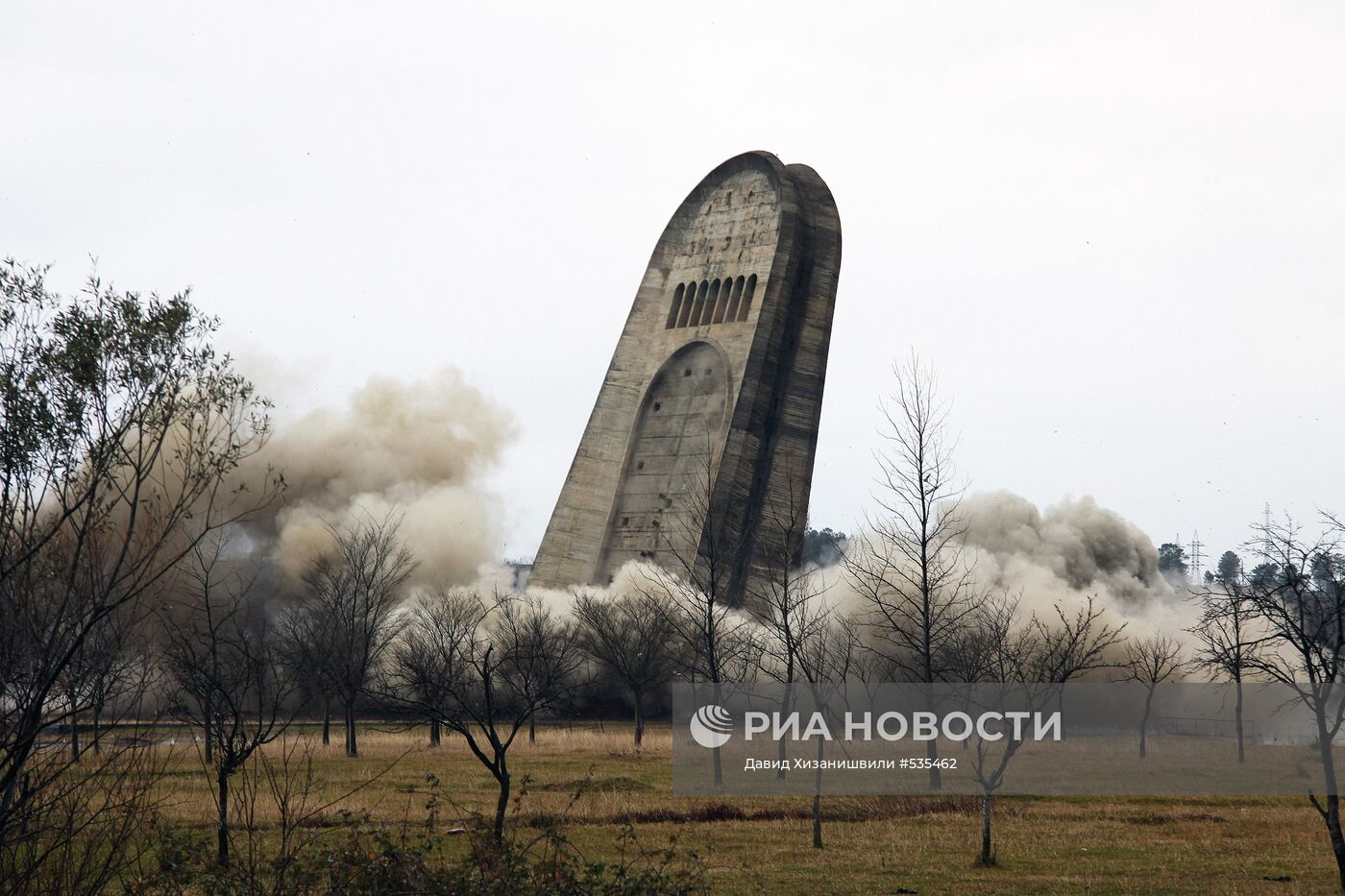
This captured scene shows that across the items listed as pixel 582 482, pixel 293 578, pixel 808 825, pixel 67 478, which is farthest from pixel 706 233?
pixel 67 478

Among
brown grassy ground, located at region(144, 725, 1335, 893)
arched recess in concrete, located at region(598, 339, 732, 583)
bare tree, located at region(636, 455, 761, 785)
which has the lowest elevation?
brown grassy ground, located at region(144, 725, 1335, 893)

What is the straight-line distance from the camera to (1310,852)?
824 inches

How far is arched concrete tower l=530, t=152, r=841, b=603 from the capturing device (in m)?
57.2

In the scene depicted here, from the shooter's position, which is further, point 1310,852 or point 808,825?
point 808,825

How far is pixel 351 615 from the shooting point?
45.0 metres

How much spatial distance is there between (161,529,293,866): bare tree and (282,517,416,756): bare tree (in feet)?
4.73

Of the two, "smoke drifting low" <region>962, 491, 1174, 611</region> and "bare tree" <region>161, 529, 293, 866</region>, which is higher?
"smoke drifting low" <region>962, 491, 1174, 611</region>

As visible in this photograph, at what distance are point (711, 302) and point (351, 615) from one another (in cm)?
2425

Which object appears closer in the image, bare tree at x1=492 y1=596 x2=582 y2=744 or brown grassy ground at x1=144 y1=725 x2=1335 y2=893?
brown grassy ground at x1=144 y1=725 x2=1335 y2=893

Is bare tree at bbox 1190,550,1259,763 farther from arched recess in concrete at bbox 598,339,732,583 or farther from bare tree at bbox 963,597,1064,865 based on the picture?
arched recess in concrete at bbox 598,339,732,583

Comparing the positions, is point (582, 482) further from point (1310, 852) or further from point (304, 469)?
point (1310, 852)

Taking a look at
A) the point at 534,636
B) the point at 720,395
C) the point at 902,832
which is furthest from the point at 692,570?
the point at 902,832

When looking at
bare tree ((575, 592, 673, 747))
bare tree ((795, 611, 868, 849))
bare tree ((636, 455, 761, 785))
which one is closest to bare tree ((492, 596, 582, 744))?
bare tree ((575, 592, 673, 747))

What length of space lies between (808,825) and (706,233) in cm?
4355
